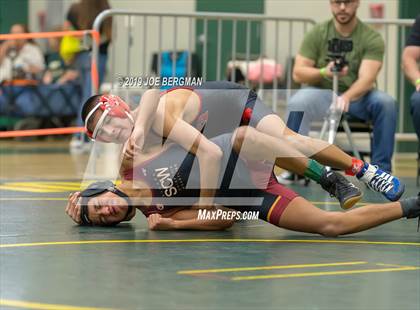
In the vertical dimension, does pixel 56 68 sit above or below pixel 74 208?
below

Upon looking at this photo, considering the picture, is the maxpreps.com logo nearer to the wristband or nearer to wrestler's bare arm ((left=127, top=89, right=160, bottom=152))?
wrestler's bare arm ((left=127, top=89, right=160, bottom=152))

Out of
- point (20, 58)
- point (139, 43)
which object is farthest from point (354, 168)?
point (20, 58)

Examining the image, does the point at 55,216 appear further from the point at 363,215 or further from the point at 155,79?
the point at 363,215

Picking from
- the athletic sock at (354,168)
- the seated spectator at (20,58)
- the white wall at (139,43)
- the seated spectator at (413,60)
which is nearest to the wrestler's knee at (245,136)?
the athletic sock at (354,168)

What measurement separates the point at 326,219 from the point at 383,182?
71 cm

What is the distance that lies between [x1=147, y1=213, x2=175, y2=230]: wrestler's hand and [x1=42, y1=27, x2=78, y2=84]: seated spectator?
9.08 m

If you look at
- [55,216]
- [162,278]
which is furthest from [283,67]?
[162,278]

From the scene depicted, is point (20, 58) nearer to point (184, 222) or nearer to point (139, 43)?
point (139, 43)

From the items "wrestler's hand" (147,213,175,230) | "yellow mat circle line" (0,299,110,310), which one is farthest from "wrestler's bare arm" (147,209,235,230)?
"yellow mat circle line" (0,299,110,310)

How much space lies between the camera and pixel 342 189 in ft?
23.2

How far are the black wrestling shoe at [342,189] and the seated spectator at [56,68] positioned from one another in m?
9.06

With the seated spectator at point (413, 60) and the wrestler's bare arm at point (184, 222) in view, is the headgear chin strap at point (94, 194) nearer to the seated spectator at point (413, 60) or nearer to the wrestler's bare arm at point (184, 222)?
the wrestler's bare arm at point (184, 222)

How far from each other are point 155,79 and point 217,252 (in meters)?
2.88

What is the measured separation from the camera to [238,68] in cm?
1321
